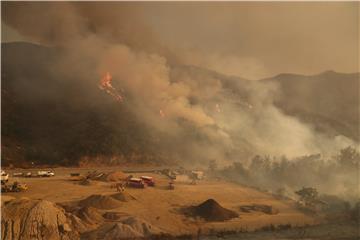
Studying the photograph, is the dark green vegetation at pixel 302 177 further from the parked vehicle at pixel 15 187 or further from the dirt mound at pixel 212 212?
the parked vehicle at pixel 15 187

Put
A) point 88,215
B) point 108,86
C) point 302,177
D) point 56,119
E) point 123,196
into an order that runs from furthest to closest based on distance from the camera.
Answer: point 302,177
point 108,86
point 56,119
point 123,196
point 88,215

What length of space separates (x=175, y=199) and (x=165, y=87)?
172 cm

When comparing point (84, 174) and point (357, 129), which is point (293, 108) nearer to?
point (357, 129)

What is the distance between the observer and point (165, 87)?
23.2 ft

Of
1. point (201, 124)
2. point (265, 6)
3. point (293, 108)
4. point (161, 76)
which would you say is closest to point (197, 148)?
point (201, 124)

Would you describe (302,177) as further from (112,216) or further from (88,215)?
(88,215)

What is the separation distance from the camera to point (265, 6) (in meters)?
7.37

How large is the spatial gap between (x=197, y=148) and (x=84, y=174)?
1767 millimetres

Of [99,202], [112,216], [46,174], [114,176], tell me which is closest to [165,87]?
[114,176]

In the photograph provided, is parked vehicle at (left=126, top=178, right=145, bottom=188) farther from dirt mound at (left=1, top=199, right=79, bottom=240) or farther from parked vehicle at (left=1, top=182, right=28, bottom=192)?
parked vehicle at (left=1, top=182, right=28, bottom=192)

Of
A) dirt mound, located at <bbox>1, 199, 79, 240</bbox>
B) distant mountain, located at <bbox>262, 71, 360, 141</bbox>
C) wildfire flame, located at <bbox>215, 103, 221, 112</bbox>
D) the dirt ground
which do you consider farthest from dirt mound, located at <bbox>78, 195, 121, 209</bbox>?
distant mountain, located at <bbox>262, 71, 360, 141</bbox>

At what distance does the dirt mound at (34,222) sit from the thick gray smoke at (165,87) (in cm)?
189

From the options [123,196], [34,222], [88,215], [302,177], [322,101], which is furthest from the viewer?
[322,101]

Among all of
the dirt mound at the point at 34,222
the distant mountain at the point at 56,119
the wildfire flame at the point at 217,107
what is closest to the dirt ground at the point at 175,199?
the dirt mound at the point at 34,222
